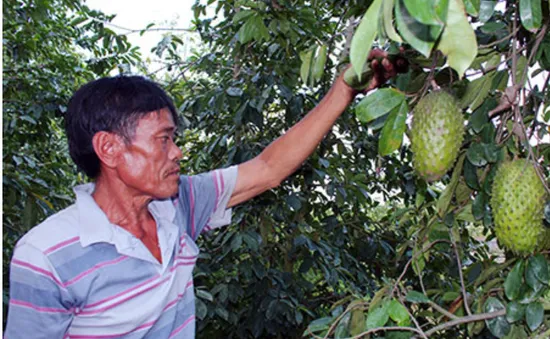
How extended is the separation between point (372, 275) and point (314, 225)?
64cm

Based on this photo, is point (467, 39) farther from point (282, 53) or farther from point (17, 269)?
point (282, 53)

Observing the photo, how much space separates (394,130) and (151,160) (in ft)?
2.29

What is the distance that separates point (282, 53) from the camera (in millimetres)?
2645

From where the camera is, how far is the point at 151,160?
4.58 ft

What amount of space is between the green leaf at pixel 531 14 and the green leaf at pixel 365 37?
37 centimetres

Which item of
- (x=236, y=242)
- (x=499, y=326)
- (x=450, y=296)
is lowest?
(x=236, y=242)

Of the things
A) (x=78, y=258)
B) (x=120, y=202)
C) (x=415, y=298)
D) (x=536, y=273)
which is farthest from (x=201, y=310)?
(x=536, y=273)

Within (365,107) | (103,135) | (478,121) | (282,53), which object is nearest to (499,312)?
(478,121)

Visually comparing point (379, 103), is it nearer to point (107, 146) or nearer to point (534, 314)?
point (534, 314)

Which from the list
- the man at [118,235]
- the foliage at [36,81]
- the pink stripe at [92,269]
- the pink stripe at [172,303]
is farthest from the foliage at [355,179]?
the foliage at [36,81]

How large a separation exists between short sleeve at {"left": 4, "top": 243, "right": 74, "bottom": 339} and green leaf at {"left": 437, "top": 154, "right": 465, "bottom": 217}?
91 centimetres

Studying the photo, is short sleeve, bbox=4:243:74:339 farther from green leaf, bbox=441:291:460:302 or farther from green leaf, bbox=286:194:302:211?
green leaf, bbox=286:194:302:211

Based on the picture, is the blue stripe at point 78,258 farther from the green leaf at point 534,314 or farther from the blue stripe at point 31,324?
the green leaf at point 534,314

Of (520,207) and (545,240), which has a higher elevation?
(520,207)
